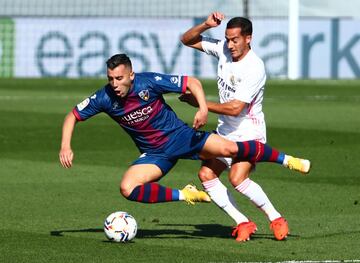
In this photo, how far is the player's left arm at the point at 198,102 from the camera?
10758mm

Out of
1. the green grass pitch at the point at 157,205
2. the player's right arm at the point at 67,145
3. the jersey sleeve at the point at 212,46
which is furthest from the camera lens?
the jersey sleeve at the point at 212,46

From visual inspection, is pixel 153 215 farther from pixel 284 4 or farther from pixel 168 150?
pixel 284 4

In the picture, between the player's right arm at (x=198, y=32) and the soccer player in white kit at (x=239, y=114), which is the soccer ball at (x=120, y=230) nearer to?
the soccer player in white kit at (x=239, y=114)

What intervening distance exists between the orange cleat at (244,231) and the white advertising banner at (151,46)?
31.4 metres

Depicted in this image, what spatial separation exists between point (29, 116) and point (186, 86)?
1575 centimetres

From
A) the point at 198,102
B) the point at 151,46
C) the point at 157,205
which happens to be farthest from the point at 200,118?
the point at 151,46

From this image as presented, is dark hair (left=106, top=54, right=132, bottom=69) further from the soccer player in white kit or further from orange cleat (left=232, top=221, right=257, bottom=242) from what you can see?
orange cleat (left=232, top=221, right=257, bottom=242)

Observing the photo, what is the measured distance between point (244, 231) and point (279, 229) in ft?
1.09

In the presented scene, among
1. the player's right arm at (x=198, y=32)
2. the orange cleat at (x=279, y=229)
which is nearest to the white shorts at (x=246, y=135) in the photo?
the orange cleat at (x=279, y=229)

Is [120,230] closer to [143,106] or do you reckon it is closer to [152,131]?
[152,131]

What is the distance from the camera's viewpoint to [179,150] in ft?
37.8

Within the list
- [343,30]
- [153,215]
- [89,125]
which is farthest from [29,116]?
[343,30]

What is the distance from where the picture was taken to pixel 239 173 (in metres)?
11.5

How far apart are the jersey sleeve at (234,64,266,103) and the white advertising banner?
31.1 meters
